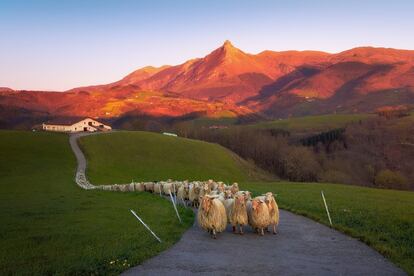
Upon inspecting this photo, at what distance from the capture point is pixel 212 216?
66.2 feet

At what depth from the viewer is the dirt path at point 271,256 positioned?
1423 centimetres

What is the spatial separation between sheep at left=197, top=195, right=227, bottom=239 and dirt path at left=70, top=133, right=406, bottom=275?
0.40m

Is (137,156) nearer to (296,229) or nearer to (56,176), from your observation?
(56,176)

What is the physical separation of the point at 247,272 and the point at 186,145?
89.3m

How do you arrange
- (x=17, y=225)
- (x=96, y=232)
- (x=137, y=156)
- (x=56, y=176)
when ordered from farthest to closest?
(x=137, y=156) → (x=56, y=176) → (x=17, y=225) → (x=96, y=232)

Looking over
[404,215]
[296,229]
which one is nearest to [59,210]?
[296,229]

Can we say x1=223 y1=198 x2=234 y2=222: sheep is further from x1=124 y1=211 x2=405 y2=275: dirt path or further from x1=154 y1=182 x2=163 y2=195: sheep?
x1=154 y1=182 x2=163 y2=195: sheep

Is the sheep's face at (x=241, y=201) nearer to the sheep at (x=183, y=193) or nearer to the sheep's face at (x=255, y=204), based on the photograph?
the sheep's face at (x=255, y=204)

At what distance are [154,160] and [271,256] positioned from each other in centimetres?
7352

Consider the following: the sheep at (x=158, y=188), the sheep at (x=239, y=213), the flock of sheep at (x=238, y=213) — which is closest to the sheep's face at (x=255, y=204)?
the flock of sheep at (x=238, y=213)

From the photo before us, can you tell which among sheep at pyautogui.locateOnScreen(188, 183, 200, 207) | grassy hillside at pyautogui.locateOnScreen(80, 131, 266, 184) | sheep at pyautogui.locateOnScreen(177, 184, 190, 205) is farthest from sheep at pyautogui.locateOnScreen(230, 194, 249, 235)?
grassy hillside at pyautogui.locateOnScreen(80, 131, 266, 184)

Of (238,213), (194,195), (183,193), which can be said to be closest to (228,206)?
(238,213)

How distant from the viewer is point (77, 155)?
8381 cm

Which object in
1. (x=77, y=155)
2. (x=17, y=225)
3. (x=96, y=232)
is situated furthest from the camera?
(x=77, y=155)
